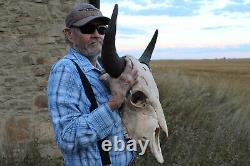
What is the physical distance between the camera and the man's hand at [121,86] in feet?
8.66

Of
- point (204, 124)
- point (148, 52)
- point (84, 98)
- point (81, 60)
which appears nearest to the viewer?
point (84, 98)

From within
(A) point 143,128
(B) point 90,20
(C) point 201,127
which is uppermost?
(B) point 90,20

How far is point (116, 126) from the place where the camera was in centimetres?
282

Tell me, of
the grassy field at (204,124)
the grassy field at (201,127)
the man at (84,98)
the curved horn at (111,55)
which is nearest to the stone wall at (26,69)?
the grassy field at (201,127)

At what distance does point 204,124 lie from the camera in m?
8.97

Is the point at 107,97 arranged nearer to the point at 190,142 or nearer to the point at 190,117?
the point at 190,142

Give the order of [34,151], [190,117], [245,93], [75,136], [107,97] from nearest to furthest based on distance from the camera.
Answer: [75,136] → [107,97] → [34,151] → [190,117] → [245,93]

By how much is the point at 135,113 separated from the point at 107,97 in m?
0.21

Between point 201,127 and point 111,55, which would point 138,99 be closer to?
point 111,55

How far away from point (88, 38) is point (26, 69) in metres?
4.00

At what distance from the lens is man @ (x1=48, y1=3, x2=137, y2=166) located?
261cm

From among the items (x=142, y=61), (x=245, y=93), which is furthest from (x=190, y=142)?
(x=245, y=93)

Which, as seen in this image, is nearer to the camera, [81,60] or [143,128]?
[143,128]

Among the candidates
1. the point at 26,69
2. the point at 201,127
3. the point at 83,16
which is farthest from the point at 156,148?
the point at 201,127
